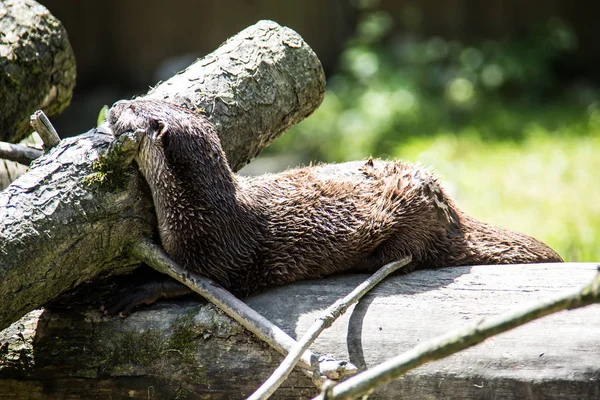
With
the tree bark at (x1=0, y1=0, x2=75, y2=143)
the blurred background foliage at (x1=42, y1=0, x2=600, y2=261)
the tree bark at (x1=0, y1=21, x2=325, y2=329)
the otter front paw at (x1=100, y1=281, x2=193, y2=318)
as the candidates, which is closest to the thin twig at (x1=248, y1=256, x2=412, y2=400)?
the otter front paw at (x1=100, y1=281, x2=193, y2=318)

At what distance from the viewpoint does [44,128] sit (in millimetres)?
2217

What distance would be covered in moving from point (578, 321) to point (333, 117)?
5.55 meters

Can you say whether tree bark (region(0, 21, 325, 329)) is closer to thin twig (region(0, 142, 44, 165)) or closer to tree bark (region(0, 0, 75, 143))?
thin twig (region(0, 142, 44, 165))

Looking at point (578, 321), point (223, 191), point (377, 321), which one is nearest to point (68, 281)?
point (223, 191)

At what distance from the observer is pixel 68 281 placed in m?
2.18

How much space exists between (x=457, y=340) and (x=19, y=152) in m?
1.77

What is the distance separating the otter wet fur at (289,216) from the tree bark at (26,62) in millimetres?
938

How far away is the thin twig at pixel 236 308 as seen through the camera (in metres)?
2.00

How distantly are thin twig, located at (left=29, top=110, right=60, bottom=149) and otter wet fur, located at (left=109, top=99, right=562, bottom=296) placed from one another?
Answer: 20 centimetres

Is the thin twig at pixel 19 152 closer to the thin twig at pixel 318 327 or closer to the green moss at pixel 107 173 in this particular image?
the green moss at pixel 107 173

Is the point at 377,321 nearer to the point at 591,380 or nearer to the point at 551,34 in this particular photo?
the point at 591,380

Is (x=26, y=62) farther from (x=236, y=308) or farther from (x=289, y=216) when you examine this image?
(x=236, y=308)

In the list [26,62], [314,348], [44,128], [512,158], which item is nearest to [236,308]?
[314,348]

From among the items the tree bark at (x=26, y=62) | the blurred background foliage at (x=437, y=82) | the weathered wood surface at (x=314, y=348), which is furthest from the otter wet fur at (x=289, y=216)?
the blurred background foliage at (x=437, y=82)
